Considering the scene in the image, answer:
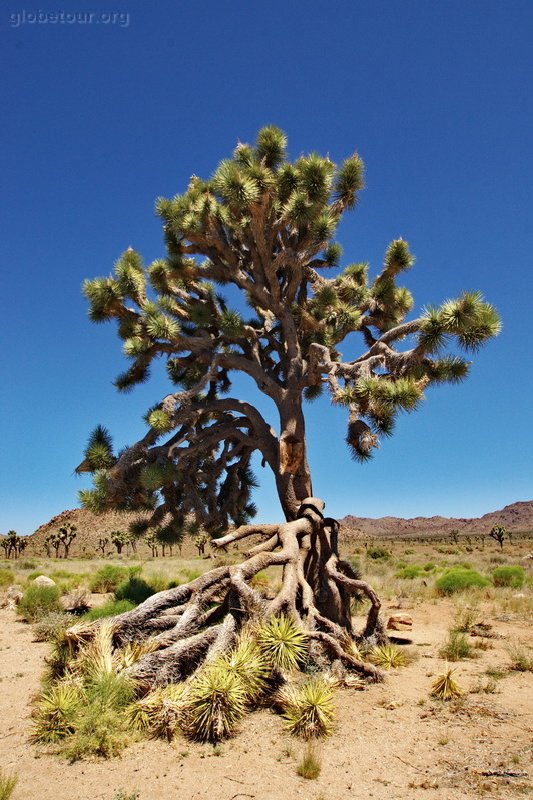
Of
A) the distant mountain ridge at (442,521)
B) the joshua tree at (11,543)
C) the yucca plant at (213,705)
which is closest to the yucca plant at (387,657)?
the yucca plant at (213,705)

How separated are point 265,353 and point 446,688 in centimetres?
735

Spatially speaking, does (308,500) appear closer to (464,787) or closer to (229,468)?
(229,468)

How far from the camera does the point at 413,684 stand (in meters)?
6.99

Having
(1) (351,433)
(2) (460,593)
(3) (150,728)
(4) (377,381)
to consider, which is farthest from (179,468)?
(2) (460,593)

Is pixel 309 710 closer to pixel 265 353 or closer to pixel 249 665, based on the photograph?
pixel 249 665

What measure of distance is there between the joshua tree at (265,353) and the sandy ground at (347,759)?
125cm

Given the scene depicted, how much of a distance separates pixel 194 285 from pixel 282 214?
2.55 metres

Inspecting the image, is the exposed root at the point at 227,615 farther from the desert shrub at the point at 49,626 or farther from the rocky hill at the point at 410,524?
the rocky hill at the point at 410,524

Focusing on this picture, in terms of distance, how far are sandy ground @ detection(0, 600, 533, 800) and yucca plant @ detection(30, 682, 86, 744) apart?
0.52 ft

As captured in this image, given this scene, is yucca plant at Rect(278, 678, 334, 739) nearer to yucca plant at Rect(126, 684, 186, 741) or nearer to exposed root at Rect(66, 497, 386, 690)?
exposed root at Rect(66, 497, 386, 690)

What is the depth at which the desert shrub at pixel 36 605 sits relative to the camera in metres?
12.1

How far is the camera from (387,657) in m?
7.78

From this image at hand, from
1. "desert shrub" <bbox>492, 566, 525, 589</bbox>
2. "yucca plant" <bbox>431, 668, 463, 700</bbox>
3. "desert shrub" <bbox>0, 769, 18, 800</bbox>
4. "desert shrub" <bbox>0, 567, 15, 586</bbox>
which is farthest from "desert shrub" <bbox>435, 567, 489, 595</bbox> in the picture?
"desert shrub" <bbox>0, 567, 15, 586</bbox>

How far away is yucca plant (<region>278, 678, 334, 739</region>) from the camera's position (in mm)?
5320
